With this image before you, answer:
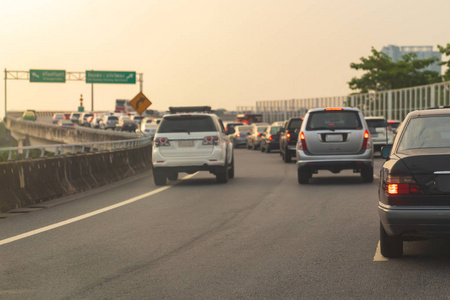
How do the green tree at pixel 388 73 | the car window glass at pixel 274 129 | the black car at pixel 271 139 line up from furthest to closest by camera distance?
the green tree at pixel 388 73, the car window glass at pixel 274 129, the black car at pixel 271 139

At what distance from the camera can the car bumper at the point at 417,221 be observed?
7.60 meters

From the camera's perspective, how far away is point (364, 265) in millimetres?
8078

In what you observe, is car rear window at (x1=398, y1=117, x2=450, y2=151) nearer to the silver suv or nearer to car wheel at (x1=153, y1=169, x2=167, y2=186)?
the silver suv

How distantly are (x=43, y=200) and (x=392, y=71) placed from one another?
8853cm

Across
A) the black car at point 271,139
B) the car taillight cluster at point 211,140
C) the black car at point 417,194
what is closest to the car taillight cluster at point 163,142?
the car taillight cluster at point 211,140

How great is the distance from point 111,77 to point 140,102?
4389 centimetres

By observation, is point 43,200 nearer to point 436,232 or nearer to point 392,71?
point 436,232

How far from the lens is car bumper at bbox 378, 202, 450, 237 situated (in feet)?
24.9

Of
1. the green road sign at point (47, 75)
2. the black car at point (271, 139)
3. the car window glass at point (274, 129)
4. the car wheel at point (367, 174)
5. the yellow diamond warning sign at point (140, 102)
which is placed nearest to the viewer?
the car wheel at point (367, 174)

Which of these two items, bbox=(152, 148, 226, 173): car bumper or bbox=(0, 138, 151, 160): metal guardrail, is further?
bbox=(152, 148, 226, 173): car bumper

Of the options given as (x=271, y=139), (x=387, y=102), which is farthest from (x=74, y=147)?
(x=387, y=102)

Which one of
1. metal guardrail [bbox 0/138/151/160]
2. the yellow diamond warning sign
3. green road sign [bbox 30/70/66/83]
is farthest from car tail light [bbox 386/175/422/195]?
green road sign [bbox 30/70/66/83]

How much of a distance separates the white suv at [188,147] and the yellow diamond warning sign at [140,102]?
25.6 metres

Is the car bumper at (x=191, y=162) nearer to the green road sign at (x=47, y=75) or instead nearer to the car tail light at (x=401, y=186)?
the car tail light at (x=401, y=186)
